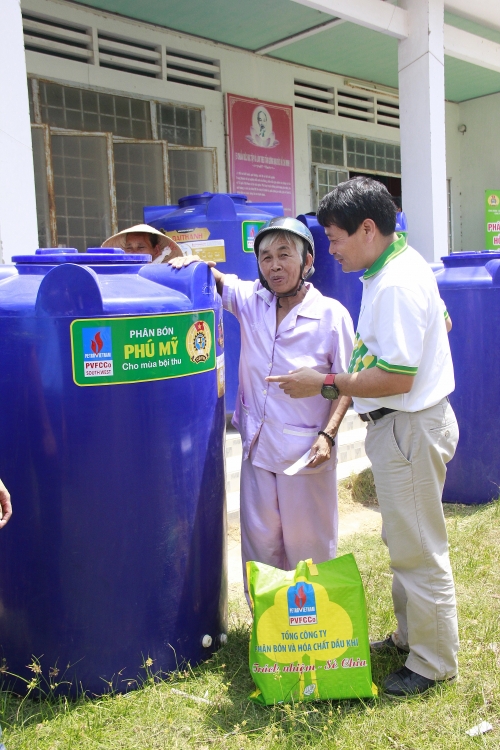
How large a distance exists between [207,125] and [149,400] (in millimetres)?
6259

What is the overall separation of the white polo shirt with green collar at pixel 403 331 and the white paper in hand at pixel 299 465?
27cm

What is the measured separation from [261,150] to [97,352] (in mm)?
6756

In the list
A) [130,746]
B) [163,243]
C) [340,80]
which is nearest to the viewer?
[130,746]

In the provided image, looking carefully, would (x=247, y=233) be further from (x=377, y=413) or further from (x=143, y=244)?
(x=377, y=413)

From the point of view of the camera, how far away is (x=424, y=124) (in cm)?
706

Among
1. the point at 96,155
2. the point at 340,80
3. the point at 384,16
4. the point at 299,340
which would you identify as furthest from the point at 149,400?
the point at 340,80

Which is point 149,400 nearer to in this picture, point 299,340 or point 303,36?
point 299,340

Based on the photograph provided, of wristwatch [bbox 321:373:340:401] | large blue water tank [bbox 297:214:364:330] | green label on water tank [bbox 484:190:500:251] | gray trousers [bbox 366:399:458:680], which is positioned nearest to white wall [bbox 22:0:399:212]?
green label on water tank [bbox 484:190:500:251]

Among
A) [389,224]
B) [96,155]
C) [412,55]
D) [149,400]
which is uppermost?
[412,55]

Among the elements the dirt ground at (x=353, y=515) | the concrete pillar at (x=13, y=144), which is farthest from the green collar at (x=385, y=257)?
the concrete pillar at (x=13, y=144)

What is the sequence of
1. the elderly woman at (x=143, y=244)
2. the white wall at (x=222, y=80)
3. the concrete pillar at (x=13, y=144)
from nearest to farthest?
1. the elderly woman at (x=143, y=244)
2. the concrete pillar at (x=13, y=144)
3. the white wall at (x=222, y=80)

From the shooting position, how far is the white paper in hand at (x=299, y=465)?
96.5 inches

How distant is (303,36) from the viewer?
296 inches

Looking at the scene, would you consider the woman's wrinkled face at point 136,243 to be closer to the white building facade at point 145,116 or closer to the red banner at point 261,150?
the white building facade at point 145,116
